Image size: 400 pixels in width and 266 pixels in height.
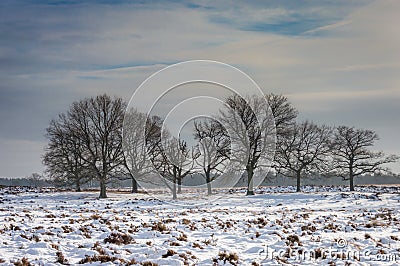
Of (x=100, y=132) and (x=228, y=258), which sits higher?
(x=100, y=132)

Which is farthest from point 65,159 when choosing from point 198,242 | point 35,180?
point 35,180

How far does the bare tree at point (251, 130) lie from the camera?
37.0 meters

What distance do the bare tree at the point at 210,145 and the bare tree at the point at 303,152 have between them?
679 cm

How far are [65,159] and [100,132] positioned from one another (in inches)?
308

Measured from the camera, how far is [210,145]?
38812mm

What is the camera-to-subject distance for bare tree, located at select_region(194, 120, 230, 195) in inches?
1513

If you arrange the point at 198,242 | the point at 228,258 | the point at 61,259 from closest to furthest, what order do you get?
the point at 61,259, the point at 228,258, the point at 198,242

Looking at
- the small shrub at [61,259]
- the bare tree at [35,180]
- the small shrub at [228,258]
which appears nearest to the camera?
the small shrub at [61,259]

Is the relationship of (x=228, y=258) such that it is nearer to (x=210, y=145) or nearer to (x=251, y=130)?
(x=251, y=130)

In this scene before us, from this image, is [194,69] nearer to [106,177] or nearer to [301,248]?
[301,248]

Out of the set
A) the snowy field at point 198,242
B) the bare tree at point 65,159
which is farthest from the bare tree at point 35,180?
the snowy field at point 198,242

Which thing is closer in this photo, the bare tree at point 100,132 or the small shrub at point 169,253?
the small shrub at point 169,253

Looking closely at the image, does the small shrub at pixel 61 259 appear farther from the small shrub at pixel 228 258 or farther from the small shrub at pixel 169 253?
the small shrub at pixel 228 258

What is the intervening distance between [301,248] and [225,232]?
3615 millimetres
